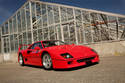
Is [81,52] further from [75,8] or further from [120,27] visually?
[75,8]

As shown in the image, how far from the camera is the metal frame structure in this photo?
8.73 m

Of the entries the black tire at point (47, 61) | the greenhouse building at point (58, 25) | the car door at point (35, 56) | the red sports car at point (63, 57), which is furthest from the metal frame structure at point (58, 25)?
the black tire at point (47, 61)

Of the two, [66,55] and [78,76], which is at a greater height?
[66,55]

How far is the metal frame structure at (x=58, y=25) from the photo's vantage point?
8734 millimetres

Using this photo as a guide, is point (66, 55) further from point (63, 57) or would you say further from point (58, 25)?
point (58, 25)

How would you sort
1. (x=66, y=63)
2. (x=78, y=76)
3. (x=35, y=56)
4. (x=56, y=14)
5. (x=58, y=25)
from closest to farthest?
(x=78, y=76) < (x=66, y=63) < (x=35, y=56) < (x=58, y=25) < (x=56, y=14)

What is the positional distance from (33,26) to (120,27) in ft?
29.2

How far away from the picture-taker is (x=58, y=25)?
11.5 metres

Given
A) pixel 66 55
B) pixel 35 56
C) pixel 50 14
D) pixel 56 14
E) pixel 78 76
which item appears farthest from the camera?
pixel 50 14

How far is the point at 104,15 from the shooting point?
28.9 feet

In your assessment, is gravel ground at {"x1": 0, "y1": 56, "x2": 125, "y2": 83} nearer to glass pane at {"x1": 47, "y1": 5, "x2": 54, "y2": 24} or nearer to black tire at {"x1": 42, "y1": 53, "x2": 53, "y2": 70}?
black tire at {"x1": 42, "y1": 53, "x2": 53, "y2": 70}

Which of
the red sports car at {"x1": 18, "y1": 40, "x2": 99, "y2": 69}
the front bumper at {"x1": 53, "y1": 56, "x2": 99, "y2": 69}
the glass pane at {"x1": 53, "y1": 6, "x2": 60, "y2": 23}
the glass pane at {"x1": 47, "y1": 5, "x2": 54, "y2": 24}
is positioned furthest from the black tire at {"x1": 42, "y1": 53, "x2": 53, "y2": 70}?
the glass pane at {"x1": 47, "y1": 5, "x2": 54, "y2": 24}

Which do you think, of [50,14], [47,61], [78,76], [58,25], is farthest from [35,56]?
[50,14]

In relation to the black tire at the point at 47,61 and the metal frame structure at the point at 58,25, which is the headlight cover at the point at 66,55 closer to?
the black tire at the point at 47,61
